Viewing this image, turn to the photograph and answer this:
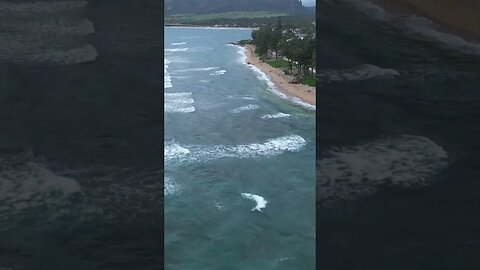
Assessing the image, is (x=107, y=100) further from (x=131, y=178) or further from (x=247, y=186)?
(x=247, y=186)

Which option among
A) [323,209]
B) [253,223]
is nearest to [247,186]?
[253,223]

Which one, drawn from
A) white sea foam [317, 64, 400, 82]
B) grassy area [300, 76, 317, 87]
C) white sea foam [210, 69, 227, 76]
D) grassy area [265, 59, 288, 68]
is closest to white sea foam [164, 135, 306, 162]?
grassy area [300, 76, 317, 87]

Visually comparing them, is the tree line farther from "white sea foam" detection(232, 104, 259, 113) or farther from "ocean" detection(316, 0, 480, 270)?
"ocean" detection(316, 0, 480, 270)

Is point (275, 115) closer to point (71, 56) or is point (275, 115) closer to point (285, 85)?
point (285, 85)

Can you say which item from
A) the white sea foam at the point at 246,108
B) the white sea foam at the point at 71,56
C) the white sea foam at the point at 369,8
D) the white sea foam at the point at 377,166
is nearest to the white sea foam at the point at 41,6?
the white sea foam at the point at 71,56

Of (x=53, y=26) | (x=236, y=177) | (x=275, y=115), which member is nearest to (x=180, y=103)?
(x=275, y=115)
